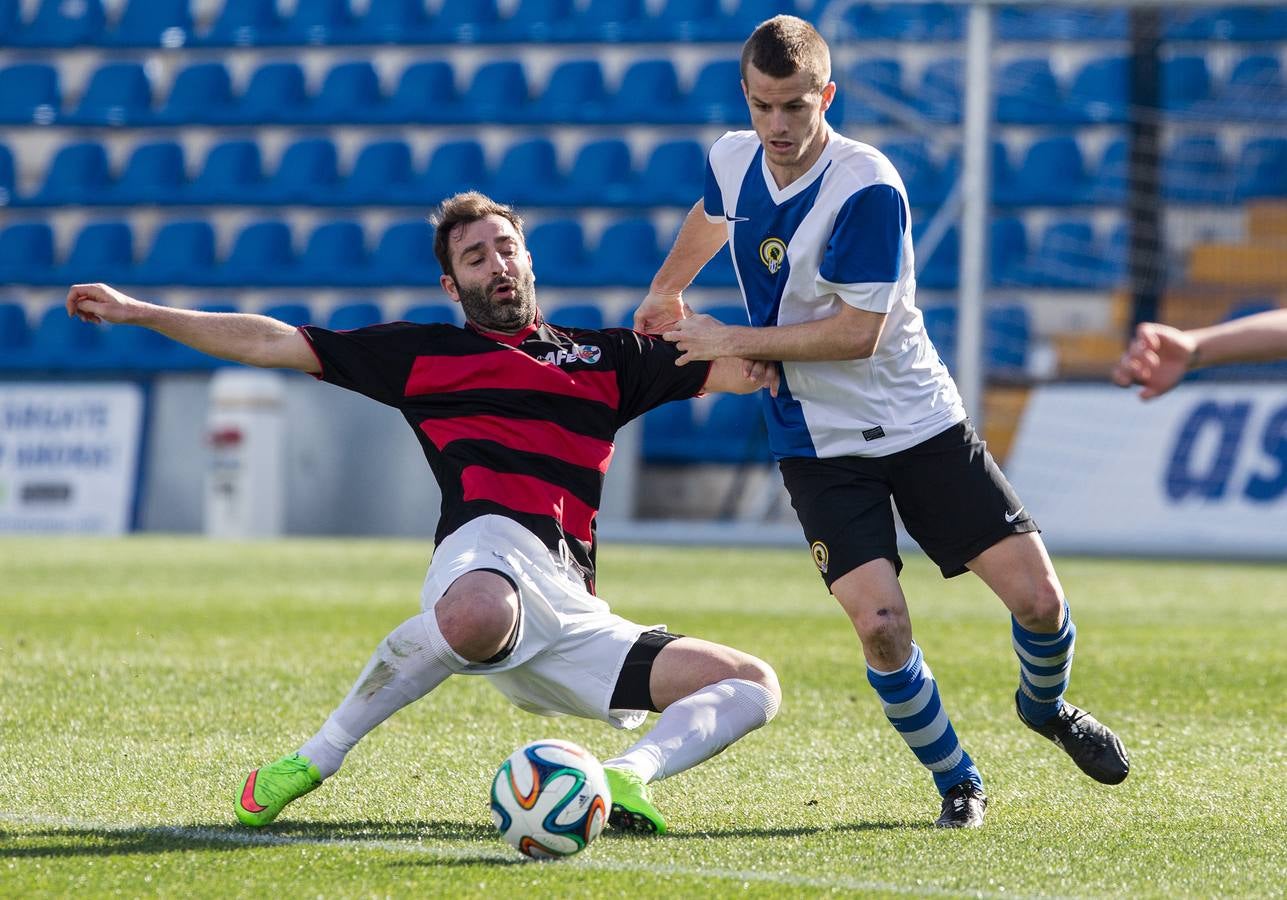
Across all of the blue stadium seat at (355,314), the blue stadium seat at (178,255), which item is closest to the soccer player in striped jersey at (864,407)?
the blue stadium seat at (355,314)

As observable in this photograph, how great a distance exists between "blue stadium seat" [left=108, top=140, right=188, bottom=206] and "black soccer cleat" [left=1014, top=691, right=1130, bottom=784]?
1686 centimetres

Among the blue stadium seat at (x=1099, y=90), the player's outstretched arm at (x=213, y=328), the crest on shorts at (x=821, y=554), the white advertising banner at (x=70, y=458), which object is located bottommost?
the white advertising banner at (x=70, y=458)

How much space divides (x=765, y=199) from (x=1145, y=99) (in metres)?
13.3

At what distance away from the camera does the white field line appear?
3.29 meters

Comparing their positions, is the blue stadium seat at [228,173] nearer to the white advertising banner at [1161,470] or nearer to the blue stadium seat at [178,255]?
the blue stadium seat at [178,255]

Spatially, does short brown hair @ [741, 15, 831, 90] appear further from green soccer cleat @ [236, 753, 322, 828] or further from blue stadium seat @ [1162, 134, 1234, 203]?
blue stadium seat @ [1162, 134, 1234, 203]

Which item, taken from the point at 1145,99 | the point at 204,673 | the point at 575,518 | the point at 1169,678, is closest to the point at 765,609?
the point at 1169,678

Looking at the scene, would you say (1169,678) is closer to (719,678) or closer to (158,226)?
(719,678)

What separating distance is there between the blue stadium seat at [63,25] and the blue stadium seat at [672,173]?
23.1 feet

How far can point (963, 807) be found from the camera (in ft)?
13.3

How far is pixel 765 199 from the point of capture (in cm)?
427

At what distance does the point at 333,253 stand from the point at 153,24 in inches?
162

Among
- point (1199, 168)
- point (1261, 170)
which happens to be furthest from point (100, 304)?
point (1261, 170)

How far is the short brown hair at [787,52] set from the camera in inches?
158
